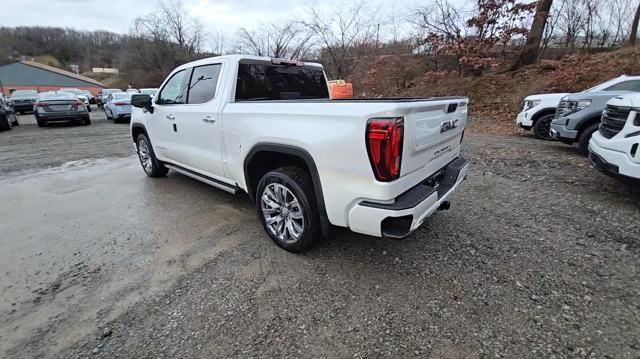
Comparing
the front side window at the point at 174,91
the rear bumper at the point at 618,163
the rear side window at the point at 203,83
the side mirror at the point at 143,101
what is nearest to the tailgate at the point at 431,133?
the rear bumper at the point at 618,163

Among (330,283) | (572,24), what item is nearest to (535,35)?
(572,24)

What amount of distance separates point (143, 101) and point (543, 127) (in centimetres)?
871

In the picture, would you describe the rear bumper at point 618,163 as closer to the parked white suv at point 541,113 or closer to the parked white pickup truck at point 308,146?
the parked white pickup truck at point 308,146

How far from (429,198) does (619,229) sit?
7.86 feet

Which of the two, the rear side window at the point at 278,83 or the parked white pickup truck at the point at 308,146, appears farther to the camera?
the rear side window at the point at 278,83

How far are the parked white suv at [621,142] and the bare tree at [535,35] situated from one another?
11002 mm

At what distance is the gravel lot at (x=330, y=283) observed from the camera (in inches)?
78.4

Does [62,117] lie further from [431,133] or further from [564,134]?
[564,134]

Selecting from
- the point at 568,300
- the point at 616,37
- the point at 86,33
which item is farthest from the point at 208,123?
the point at 86,33

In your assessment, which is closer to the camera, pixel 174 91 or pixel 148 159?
pixel 174 91

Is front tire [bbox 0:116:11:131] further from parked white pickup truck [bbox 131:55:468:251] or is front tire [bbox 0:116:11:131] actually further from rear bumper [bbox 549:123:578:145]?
rear bumper [bbox 549:123:578:145]

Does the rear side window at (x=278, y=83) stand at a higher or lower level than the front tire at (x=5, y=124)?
higher

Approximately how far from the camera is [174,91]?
4.38 meters

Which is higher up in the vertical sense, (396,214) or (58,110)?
(58,110)
